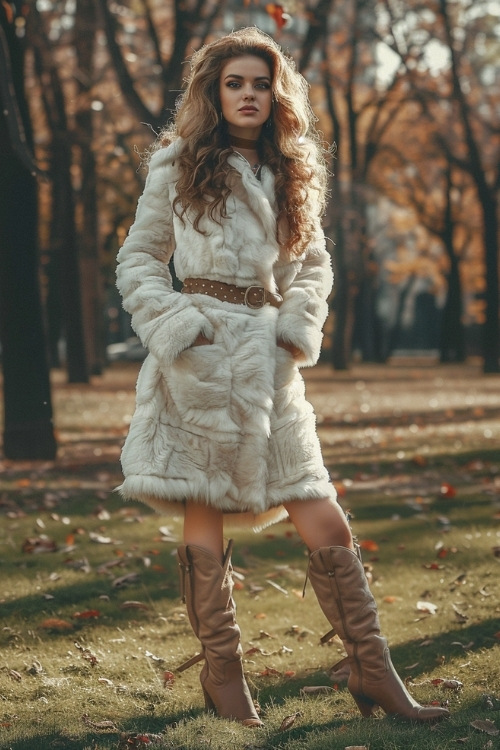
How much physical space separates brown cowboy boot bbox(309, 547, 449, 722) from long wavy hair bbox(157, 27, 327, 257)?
116 cm

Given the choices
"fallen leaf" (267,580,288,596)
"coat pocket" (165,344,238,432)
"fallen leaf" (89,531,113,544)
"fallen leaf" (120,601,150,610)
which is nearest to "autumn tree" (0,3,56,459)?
"fallen leaf" (89,531,113,544)

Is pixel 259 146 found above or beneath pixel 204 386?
above

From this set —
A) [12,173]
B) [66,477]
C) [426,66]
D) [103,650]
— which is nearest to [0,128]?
[12,173]

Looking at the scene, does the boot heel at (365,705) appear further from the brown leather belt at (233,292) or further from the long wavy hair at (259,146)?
the long wavy hair at (259,146)

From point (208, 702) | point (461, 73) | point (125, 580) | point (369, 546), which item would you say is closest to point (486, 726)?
point (208, 702)

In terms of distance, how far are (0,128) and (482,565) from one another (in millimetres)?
6179

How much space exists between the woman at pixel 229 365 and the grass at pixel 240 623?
0.27 m

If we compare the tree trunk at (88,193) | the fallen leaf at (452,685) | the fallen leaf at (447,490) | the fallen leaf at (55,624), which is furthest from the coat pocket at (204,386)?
the tree trunk at (88,193)

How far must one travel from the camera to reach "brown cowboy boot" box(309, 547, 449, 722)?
3.98m

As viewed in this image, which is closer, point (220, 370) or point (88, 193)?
point (220, 370)

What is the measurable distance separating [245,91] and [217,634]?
1950 millimetres

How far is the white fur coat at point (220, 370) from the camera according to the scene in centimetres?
409

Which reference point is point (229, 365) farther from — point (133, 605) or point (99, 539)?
point (99, 539)

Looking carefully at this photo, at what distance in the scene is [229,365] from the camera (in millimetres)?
4105
